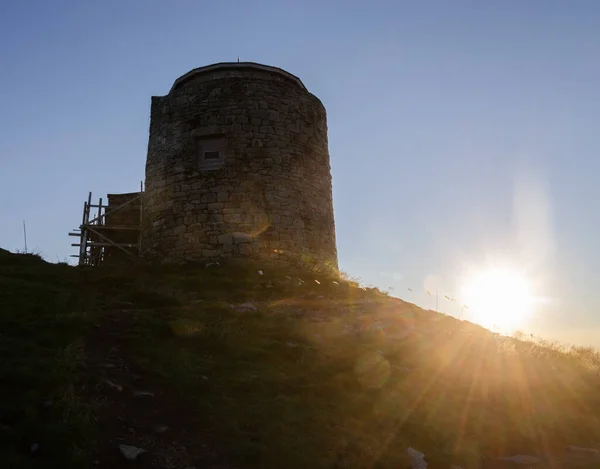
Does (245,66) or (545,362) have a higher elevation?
(245,66)

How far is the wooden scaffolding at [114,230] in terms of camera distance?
19438mm

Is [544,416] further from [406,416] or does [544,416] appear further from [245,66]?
[245,66]

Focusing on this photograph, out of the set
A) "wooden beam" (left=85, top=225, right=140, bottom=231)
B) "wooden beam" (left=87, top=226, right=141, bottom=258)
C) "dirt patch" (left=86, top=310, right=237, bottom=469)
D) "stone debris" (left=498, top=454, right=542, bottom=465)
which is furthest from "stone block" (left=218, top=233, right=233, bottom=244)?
"stone debris" (left=498, top=454, right=542, bottom=465)

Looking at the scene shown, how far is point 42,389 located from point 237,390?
2.33 m

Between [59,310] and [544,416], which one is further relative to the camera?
[59,310]

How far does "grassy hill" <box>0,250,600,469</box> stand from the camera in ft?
19.1

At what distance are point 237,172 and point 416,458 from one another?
33.2 feet

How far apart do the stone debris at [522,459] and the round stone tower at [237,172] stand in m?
8.55

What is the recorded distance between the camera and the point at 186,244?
14.7m

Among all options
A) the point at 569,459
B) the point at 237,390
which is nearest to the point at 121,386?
the point at 237,390

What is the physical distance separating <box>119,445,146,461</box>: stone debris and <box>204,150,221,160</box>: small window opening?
35.2 feet

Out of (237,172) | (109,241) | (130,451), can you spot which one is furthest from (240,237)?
(130,451)

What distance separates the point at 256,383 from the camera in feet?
24.7

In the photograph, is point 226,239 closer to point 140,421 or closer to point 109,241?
point 109,241
